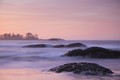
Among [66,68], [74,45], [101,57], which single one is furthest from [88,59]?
[74,45]

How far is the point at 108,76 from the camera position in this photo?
14.5ft

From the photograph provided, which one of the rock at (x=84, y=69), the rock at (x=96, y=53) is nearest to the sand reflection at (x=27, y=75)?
the rock at (x=84, y=69)

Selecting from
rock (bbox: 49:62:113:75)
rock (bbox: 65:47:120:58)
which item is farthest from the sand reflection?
rock (bbox: 65:47:120:58)

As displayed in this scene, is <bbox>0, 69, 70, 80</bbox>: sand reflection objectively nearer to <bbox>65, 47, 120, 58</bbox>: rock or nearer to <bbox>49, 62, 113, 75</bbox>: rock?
<bbox>49, 62, 113, 75</bbox>: rock

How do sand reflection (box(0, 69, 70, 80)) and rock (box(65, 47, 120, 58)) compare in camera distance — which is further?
rock (box(65, 47, 120, 58))

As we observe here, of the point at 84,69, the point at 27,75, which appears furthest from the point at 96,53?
the point at 27,75

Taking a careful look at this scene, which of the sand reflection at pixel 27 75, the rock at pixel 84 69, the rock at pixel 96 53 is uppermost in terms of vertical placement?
the rock at pixel 96 53

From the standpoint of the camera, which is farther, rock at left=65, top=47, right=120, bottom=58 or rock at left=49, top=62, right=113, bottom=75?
rock at left=65, top=47, right=120, bottom=58

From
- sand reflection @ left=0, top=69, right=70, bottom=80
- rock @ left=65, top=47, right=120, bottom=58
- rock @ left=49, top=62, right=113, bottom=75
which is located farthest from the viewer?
rock @ left=65, top=47, right=120, bottom=58

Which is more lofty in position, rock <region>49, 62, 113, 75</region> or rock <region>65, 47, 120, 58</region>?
rock <region>65, 47, 120, 58</region>

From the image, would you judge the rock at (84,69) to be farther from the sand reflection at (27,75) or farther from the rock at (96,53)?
the rock at (96,53)

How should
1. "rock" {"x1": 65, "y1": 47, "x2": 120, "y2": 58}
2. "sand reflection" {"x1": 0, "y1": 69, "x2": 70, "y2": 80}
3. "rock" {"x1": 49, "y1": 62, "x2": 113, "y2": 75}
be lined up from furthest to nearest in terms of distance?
"rock" {"x1": 65, "y1": 47, "x2": 120, "y2": 58}
"rock" {"x1": 49, "y1": 62, "x2": 113, "y2": 75}
"sand reflection" {"x1": 0, "y1": 69, "x2": 70, "y2": 80}

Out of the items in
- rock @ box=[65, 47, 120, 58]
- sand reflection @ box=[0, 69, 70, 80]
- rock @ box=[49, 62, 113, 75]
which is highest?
rock @ box=[65, 47, 120, 58]

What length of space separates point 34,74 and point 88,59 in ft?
8.73
